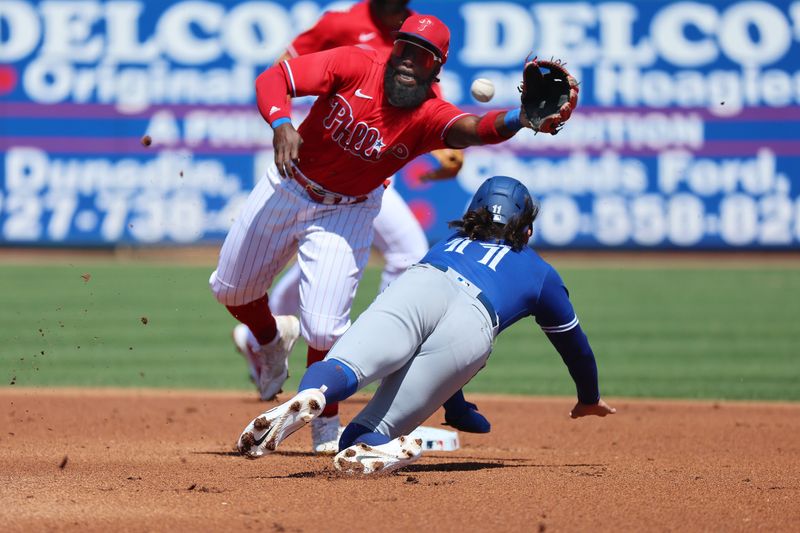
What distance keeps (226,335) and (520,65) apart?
6929 millimetres

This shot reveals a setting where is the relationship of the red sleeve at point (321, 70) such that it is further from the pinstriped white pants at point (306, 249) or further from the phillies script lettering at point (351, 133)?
the pinstriped white pants at point (306, 249)

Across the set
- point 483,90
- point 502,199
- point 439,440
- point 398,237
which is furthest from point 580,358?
point 398,237

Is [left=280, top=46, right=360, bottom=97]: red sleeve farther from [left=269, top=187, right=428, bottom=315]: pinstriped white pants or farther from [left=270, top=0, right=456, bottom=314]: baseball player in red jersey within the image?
[left=269, top=187, right=428, bottom=315]: pinstriped white pants

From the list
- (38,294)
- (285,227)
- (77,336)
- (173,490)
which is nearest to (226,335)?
(77,336)

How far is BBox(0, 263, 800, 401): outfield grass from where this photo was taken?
8906mm

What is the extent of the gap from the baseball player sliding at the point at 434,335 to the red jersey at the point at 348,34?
2.15 m

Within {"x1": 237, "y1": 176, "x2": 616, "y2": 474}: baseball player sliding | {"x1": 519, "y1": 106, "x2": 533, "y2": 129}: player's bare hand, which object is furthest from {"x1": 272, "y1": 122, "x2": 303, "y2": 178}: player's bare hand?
{"x1": 519, "y1": 106, "x2": 533, "y2": 129}: player's bare hand

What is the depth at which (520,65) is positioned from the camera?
53.6 ft

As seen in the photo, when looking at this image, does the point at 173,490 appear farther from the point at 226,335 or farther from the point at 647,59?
the point at 647,59

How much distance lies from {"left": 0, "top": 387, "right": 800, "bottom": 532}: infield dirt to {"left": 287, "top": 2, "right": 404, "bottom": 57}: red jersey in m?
2.18

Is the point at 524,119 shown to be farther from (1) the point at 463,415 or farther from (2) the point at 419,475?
(2) the point at 419,475

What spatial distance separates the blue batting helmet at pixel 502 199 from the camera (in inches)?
201

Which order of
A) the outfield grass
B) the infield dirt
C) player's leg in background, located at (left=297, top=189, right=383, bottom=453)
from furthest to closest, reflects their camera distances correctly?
the outfield grass
player's leg in background, located at (left=297, top=189, right=383, bottom=453)
the infield dirt

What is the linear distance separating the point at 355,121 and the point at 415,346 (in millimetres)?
1316
